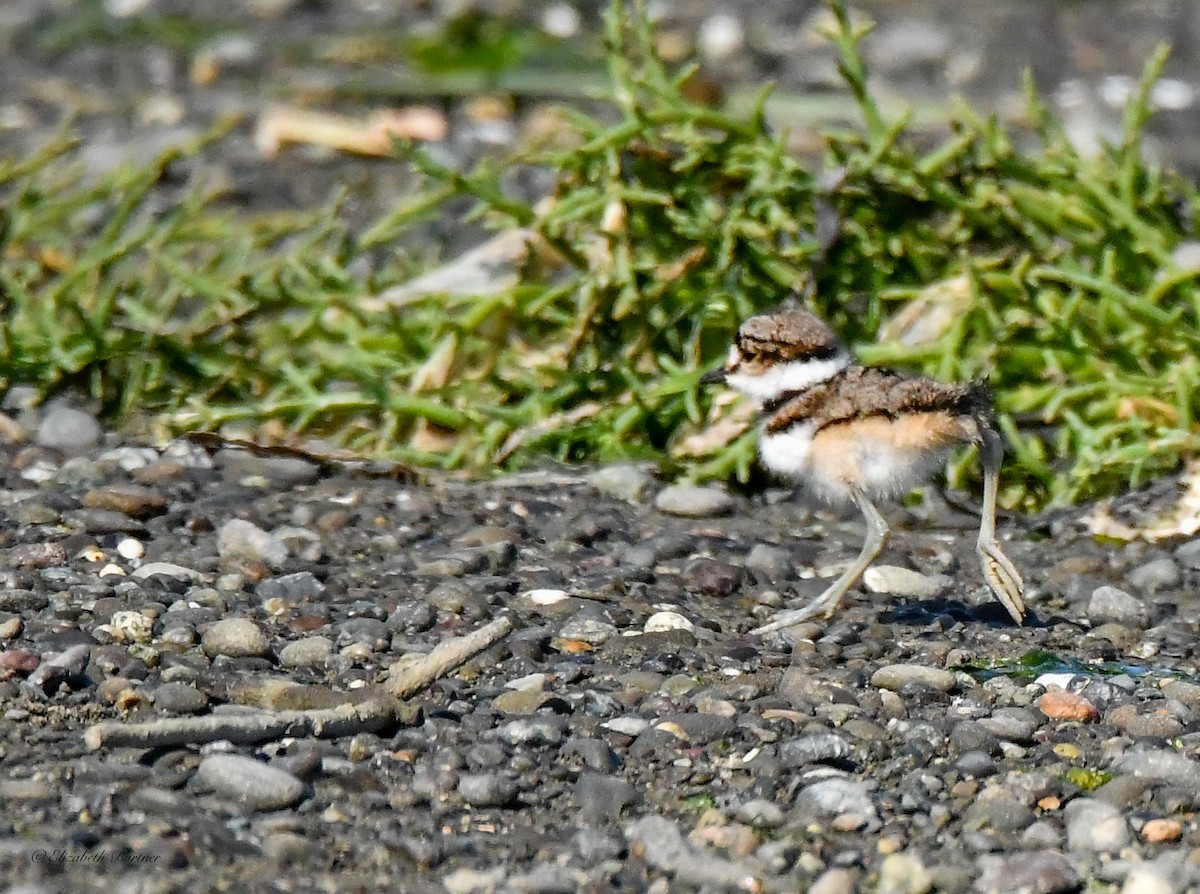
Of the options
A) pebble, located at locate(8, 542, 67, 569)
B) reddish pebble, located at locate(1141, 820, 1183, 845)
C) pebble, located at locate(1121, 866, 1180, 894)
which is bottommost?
pebble, located at locate(8, 542, 67, 569)

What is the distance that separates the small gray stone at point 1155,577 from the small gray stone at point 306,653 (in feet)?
5.64

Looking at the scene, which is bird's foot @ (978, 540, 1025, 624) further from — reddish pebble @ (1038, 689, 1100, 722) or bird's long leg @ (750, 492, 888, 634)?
reddish pebble @ (1038, 689, 1100, 722)

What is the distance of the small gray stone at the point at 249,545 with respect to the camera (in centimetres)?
371

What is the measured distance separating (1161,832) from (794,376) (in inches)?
56.4

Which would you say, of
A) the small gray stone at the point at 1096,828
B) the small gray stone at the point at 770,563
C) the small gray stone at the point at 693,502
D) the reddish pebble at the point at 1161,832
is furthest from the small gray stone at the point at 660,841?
the small gray stone at the point at 693,502

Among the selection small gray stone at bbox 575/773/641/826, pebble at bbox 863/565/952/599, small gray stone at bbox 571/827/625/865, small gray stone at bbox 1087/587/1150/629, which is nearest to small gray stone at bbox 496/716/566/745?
small gray stone at bbox 575/773/641/826

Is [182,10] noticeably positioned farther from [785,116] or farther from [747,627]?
[747,627]

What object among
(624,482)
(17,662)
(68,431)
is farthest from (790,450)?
(68,431)

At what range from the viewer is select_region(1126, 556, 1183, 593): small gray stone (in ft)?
12.5

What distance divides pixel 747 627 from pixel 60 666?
1.28 meters

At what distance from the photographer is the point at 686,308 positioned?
14.8ft

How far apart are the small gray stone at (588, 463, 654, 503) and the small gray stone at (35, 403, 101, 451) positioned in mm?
1254

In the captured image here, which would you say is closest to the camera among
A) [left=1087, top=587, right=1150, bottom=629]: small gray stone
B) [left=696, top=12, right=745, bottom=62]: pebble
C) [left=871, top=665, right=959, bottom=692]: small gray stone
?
[left=871, top=665, right=959, bottom=692]: small gray stone

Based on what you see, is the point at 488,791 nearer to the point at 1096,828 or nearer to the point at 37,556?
the point at 1096,828
